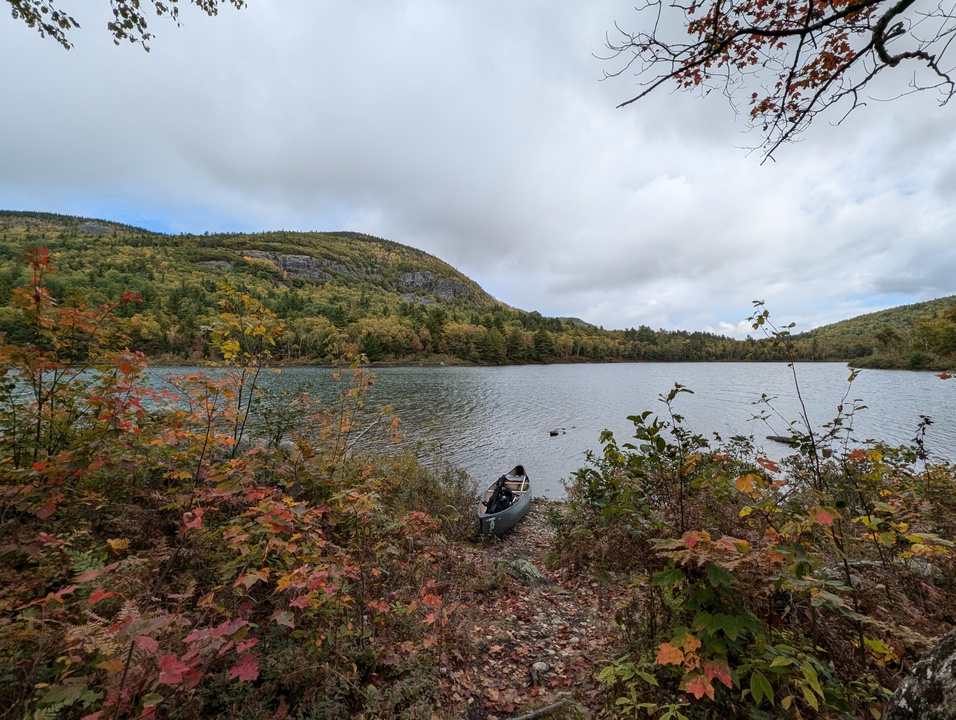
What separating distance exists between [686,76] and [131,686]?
21.9ft

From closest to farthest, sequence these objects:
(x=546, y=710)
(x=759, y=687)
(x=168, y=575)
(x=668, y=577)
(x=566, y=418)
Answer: (x=759, y=687), (x=668, y=577), (x=546, y=710), (x=168, y=575), (x=566, y=418)

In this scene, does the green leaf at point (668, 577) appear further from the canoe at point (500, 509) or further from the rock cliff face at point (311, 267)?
the rock cliff face at point (311, 267)

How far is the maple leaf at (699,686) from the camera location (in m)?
2.15

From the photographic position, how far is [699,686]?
220 cm

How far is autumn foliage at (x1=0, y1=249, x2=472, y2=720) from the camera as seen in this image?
2393 mm

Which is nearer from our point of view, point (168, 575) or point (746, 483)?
point (746, 483)

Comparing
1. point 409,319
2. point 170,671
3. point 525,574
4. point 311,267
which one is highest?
point 311,267

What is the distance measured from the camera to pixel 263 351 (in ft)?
16.3

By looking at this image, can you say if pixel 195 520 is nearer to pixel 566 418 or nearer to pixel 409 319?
pixel 566 418

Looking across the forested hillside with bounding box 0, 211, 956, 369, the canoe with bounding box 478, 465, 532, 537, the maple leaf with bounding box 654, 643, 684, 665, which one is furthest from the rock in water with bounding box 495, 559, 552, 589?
the forested hillside with bounding box 0, 211, 956, 369

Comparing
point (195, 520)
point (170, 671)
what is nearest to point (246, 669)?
point (170, 671)

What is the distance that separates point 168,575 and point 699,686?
487cm

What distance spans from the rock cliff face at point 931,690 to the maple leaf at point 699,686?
78cm

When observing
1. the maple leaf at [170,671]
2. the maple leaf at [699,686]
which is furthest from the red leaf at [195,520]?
the maple leaf at [699,686]
